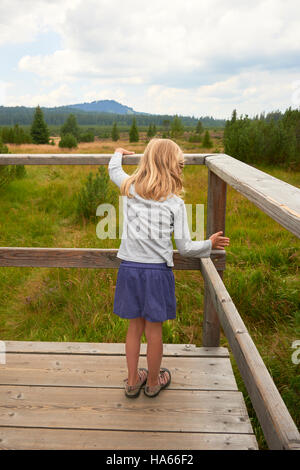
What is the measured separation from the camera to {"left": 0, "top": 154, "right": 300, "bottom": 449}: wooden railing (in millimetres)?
1074

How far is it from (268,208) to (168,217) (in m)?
0.76

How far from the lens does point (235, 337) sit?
157 cm

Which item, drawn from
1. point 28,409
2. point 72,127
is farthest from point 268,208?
point 72,127

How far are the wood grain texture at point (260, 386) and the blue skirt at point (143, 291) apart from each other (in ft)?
0.94

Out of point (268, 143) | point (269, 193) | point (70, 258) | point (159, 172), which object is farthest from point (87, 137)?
point (269, 193)

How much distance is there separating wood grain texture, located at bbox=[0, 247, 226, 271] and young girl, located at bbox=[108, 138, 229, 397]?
1.83 ft

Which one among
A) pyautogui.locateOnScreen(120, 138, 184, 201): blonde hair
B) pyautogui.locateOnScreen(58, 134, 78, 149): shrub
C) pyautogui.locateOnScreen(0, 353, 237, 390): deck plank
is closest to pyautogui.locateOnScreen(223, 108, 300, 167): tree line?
pyautogui.locateOnScreen(0, 353, 237, 390): deck plank

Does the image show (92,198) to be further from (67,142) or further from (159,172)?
→ (67,142)

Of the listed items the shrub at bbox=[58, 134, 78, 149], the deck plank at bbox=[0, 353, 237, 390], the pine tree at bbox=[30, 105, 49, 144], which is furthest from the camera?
the pine tree at bbox=[30, 105, 49, 144]

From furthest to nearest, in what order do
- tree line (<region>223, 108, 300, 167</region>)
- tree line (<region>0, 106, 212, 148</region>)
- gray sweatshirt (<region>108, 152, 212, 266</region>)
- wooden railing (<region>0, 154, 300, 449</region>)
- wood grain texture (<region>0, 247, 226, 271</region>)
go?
tree line (<region>0, 106, 212, 148</region>), tree line (<region>223, 108, 300, 167</region>), wood grain texture (<region>0, 247, 226, 271</region>), gray sweatshirt (<region>108, 152, 212, 266</region>), wooden railing (<region>0, 154, 300, 449</region>)

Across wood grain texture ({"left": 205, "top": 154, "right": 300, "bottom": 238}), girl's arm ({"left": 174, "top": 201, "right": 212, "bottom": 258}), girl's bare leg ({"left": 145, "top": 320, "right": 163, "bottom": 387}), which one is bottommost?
girl's bare leg ({"left": 145, "top": 320, "right": 163, "bottom": 387})

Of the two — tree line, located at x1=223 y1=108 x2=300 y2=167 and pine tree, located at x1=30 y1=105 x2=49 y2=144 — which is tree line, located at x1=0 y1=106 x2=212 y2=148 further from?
tree line, located at x1=223 y1=108 x2=300 y2=167

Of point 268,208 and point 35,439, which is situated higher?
point 268,208
